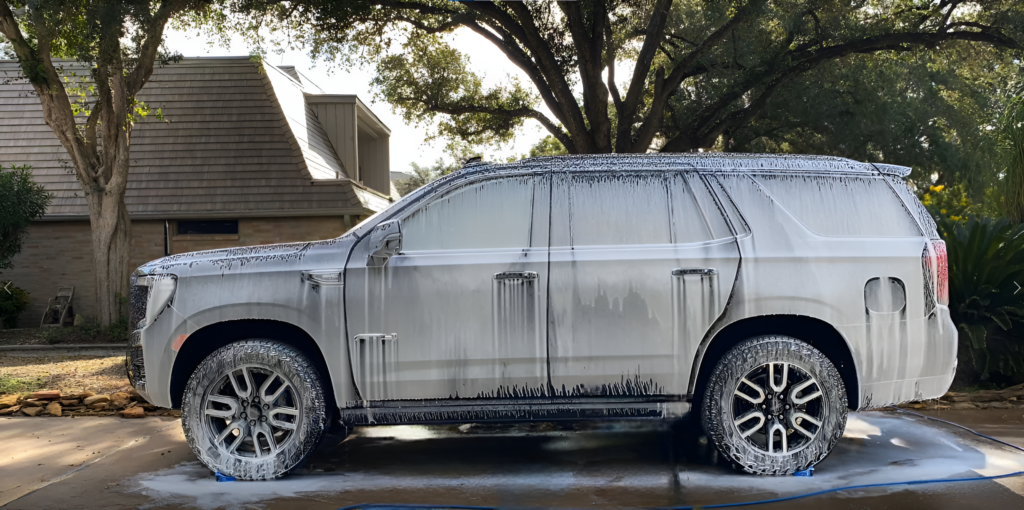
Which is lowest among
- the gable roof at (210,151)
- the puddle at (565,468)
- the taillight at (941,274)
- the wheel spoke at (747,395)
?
the puddle at (565,468)

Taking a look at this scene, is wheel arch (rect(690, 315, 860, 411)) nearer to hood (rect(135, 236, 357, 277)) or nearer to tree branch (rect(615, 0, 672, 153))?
hood (rect(135, 236, 357, 277))

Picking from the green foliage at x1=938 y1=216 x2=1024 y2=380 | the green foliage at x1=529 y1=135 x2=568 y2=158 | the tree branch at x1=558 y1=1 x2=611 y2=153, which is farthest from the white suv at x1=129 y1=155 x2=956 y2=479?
the green foliage at x1=529 y1=135 x2=568 y2=158

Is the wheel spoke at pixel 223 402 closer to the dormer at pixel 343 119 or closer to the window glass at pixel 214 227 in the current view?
the window glass at pixel 214 227

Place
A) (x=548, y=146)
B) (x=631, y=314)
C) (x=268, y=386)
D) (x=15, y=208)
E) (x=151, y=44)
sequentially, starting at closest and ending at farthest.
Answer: (x=631, y=314)
(x=268, y=386)
(x=151, y=44)
(x=15, y=208)
(x=548, y=146)

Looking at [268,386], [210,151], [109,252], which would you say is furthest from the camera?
[210,151]

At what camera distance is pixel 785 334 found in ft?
15.5

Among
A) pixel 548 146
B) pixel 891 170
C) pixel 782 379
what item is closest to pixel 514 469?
pixel 782 379

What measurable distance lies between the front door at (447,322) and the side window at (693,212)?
86cm

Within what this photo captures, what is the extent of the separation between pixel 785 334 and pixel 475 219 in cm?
204

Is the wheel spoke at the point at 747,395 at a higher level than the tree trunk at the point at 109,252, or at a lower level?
lower

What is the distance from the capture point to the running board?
458 centimetres

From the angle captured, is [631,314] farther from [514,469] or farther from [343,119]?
[343,119]

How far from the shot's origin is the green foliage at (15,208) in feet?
47.3

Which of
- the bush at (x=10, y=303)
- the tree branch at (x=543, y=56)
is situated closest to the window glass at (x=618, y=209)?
the tree branch at (x=543, y=56)
